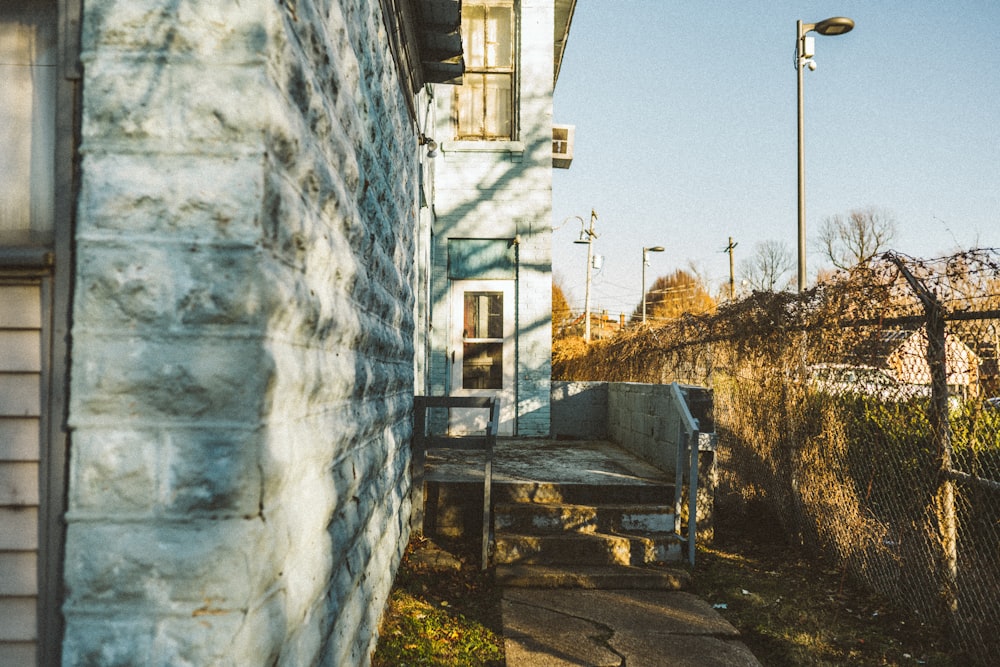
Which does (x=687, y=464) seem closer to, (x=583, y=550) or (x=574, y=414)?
(x=583, y=550)

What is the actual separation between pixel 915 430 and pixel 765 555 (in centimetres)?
198

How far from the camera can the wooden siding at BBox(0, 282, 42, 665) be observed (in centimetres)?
183

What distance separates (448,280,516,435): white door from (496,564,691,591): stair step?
4.74 metres

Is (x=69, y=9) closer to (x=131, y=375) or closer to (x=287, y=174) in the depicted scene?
(x=287, y=174)

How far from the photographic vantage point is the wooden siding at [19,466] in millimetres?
1828

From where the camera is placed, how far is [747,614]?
4.90m

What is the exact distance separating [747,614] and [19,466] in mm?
4544

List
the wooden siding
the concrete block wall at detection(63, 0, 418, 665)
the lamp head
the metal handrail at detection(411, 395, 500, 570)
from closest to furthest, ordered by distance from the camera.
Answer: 1. the concrete block wall at detection(63, 0, 418, 665)
2. the wooden siding
3. the metal handrail at detection(411, 395, 500, 570)
4. the lamp head

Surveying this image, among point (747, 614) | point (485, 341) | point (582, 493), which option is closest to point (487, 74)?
point (485, 341)

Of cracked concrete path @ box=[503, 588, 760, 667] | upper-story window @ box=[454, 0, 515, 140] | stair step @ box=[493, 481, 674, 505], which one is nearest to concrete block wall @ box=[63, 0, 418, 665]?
cracked concrete path @ box=[503, 588, 760, 667]

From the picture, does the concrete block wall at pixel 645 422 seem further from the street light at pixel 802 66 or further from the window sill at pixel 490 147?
the street light at pixel 802 66

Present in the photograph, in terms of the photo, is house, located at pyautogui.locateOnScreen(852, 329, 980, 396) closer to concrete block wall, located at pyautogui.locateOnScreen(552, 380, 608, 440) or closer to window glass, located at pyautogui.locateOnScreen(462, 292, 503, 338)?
concrete block wall, located at pyautogui.locateOnScreen(552, 380, 608, 440)

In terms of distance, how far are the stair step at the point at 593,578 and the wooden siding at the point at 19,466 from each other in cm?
392

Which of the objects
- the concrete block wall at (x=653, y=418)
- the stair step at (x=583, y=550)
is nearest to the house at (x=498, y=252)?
the concrete block wall at (x=653, y=418)
